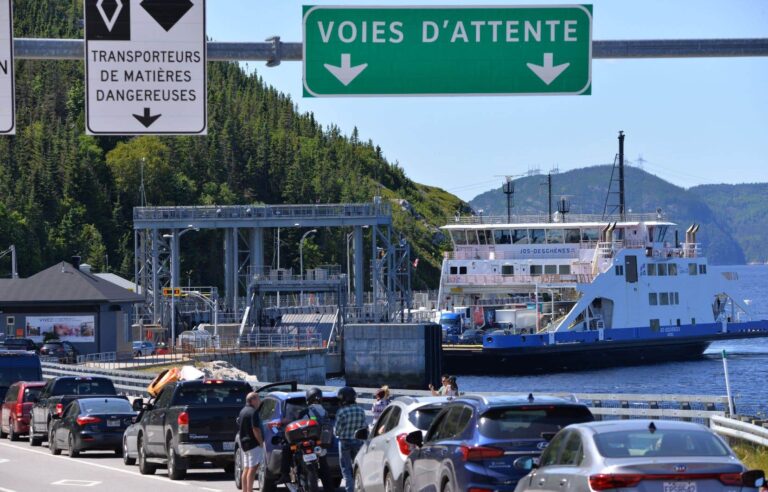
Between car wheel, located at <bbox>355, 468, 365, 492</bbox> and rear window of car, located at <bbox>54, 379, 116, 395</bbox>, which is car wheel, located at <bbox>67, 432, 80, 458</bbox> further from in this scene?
car wheel, located at <bbox>355, 468, 365, 492</bbox>

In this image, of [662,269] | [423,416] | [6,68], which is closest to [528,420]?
[423,416]

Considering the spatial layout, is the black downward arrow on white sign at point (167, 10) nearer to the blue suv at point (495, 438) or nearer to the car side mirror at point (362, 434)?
the blue suv at point (495, 438)

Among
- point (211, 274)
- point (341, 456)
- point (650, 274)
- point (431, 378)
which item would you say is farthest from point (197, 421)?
point (211, 274)

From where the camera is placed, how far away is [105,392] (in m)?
33.0

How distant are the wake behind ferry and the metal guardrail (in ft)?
170

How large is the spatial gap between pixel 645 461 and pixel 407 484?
551 centimetres

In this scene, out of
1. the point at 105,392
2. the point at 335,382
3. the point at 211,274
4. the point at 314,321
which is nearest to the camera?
the point at 105,392

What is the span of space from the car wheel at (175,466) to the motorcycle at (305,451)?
223 inches

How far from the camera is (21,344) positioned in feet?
204

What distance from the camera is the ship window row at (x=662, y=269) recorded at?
7912cm

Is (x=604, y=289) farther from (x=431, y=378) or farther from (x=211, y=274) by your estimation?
(x=211, y=274)

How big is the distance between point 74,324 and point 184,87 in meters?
55.3

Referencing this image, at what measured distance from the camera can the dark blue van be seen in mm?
37469

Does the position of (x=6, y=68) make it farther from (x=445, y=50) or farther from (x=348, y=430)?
(x=348, y=430)
